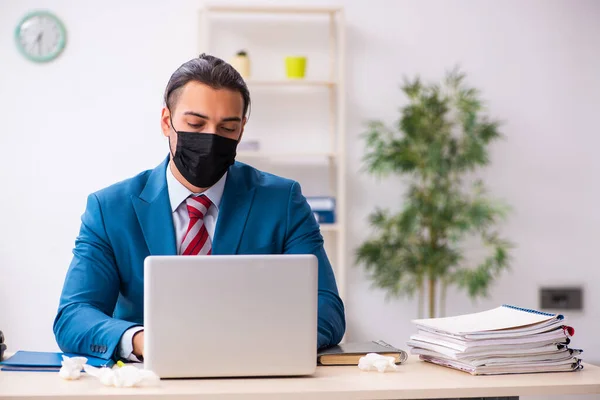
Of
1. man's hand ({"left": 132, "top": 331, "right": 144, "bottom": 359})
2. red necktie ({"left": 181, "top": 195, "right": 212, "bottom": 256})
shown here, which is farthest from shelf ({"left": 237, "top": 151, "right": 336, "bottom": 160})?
man's hand ({"left": 132, "top": 331, "right": 144, "bottom": 359})

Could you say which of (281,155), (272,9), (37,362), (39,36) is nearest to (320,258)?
(37,362)

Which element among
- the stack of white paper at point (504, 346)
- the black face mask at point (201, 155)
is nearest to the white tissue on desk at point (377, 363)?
the stack of white paper at point (504, 346)

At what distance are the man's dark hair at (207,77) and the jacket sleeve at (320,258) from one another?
298 mm

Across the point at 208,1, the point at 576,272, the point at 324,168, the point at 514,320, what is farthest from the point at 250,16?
the point at 514,320

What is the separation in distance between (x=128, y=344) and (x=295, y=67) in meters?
2.75

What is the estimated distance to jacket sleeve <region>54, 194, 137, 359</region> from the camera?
170 centimetres

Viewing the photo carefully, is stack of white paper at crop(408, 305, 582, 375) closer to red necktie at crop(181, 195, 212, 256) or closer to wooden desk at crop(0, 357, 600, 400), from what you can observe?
wooden desk at crop(0, 357, 600, 400)

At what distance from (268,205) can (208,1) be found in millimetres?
2547

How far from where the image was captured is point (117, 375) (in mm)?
1410

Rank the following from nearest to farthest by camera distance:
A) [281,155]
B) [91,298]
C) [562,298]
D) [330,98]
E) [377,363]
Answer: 1. [377,363]
2. [91,298]
3. [281,155]
4. [330,98]
5. [562,298]

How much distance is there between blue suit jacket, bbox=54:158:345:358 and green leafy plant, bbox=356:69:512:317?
2053 mm

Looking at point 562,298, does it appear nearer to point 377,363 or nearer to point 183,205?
point 183,205

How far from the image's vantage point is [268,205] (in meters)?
2.12

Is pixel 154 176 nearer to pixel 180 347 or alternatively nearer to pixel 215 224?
pixel 215 224
